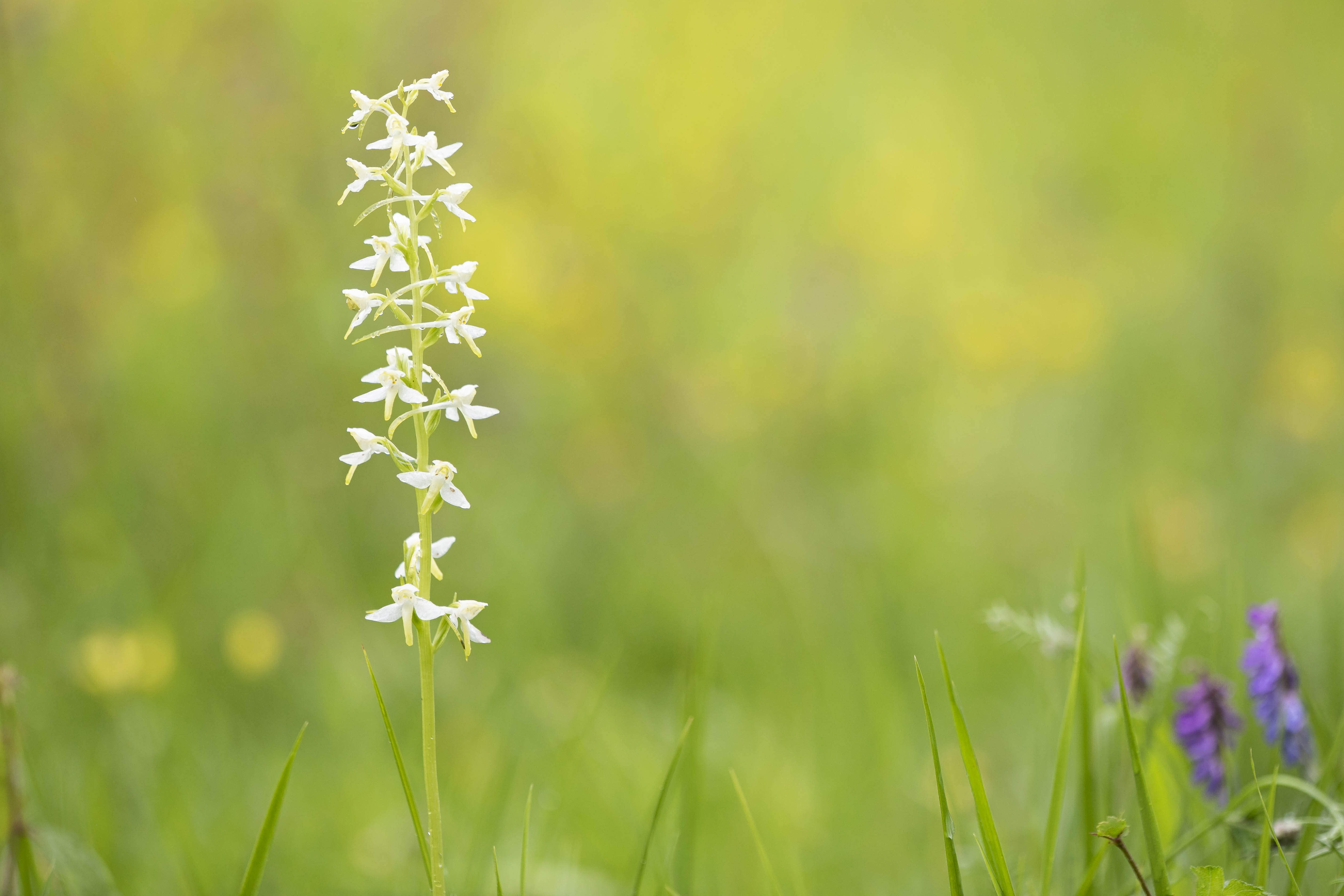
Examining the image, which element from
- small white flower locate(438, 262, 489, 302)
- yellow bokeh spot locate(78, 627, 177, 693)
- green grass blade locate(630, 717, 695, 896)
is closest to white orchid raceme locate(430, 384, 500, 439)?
small white flower locate(438, 262, 489, 302)

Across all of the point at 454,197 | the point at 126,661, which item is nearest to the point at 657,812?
the point at 454,197

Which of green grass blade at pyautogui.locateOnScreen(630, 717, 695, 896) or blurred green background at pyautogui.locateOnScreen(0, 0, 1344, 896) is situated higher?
blurred green background at pyautogui.locateOnScreen(0, 0, 1344, 896)

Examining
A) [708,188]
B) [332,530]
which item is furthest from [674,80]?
[332,530]

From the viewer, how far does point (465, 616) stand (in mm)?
1079

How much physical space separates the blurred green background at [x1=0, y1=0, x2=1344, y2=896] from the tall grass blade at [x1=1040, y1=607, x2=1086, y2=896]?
423mm

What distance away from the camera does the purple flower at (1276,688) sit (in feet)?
4.85

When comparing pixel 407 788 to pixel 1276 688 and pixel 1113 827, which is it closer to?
pixel 1113 827

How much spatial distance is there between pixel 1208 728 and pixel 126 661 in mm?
2932

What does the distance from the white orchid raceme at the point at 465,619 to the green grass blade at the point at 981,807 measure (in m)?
0.54

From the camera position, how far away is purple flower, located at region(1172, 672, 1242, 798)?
1495 millimetres

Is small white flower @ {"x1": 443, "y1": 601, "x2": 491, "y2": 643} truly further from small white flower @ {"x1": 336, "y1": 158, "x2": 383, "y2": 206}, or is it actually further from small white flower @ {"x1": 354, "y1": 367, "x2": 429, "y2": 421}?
small white flower @ {"x1": 336, "y1": 158, "x2": 383, "y2": 206}

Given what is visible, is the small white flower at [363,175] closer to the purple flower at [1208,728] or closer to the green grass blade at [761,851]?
the green grass blade at [761,851]

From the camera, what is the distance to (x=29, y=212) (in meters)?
3.72

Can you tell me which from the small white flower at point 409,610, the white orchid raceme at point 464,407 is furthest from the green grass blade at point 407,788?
the white orchid raceme at point 464,407
